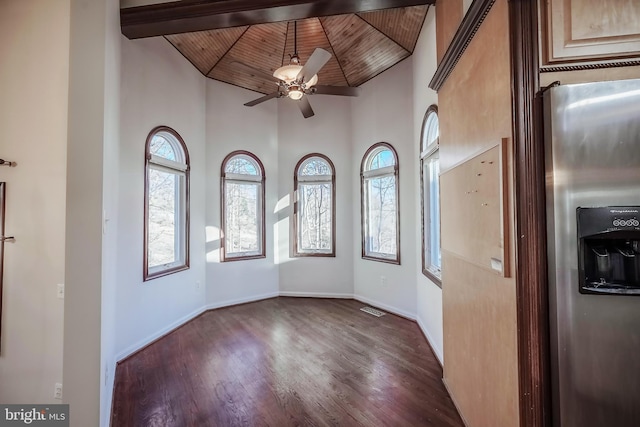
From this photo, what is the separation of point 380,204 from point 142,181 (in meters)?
3.26

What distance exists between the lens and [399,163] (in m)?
4.11

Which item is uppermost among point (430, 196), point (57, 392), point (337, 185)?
point (337, 185)

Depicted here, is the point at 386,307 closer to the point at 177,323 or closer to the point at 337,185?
the point at 337,185

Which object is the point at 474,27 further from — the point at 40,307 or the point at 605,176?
the point at 40,307

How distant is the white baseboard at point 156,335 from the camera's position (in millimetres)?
2938

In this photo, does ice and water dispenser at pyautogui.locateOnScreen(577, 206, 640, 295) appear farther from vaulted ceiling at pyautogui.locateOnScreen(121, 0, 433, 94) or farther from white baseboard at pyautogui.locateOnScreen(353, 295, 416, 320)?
white baseboard at pyautogui.locateOnScreen(353, 295, 416, 320)

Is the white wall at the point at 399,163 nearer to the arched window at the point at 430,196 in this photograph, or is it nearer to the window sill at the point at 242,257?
the arched window at the point at 430,196

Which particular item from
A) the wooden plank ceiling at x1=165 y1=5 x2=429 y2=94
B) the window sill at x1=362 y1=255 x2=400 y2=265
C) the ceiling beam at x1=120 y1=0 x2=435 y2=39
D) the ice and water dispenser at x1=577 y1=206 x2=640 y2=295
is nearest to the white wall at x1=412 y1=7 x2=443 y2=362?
the wooden plank ceiling at x1=165 y1=5 x2=429 y2=94

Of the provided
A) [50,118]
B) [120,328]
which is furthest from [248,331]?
[50,118]

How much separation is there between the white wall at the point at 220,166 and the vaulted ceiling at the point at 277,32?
0.34m

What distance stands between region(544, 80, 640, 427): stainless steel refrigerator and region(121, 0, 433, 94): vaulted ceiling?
211 centimetres

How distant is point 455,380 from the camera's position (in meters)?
2.13

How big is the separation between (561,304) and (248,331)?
10.7 ft

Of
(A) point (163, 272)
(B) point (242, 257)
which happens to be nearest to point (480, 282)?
(A) point (163, 272)
